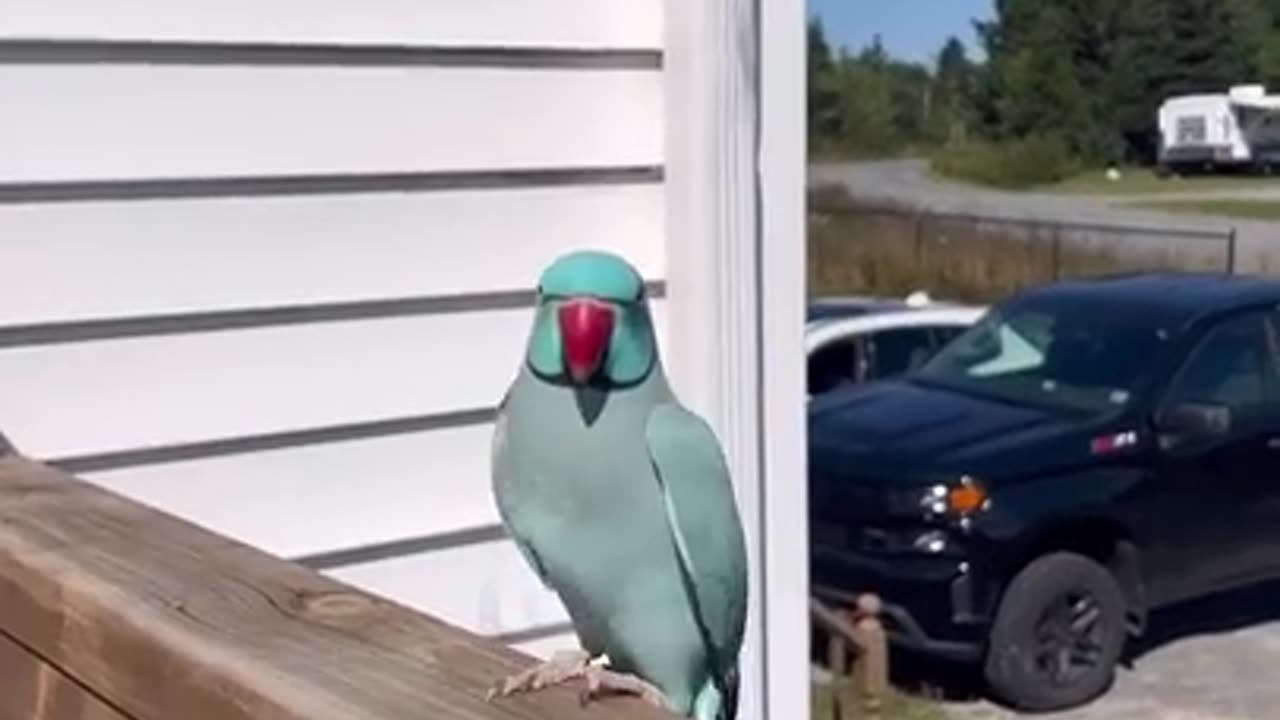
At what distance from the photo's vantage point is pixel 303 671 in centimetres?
95

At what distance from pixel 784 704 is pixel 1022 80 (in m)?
1.48

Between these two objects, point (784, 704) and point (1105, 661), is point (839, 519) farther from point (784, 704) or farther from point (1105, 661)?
point (784, 704)

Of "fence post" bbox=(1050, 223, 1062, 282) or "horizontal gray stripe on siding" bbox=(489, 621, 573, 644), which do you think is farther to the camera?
"fence post" bbox=(1050, 223, 1062, 282)

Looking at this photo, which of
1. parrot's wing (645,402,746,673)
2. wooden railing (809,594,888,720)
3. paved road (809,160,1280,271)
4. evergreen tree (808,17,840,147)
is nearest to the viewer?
parrot's wing (645,402,746,673)

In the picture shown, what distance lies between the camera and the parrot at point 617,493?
98 centimetres

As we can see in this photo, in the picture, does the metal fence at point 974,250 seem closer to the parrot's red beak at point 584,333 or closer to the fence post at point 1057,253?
the fence post at point 1057,253

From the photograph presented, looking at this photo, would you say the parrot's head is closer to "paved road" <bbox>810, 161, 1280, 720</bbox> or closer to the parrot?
the parrot

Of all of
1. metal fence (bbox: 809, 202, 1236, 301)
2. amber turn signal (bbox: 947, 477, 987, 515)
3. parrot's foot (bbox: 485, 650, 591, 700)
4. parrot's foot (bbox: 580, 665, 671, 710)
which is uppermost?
parrot's foot (bbox: 485, 650, 591, 700)

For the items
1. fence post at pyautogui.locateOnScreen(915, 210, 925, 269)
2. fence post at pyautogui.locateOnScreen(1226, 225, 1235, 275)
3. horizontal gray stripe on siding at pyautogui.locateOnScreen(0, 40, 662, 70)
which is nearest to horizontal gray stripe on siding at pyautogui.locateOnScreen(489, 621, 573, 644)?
horizontal gray stripe on siding at pyautogui.locateOnScreen(0, 40, 662, 70)

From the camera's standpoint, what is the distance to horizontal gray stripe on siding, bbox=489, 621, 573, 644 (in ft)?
6.55

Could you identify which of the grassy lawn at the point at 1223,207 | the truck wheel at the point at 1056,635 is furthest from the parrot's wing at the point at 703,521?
the truck wheel at the point at 1056,635

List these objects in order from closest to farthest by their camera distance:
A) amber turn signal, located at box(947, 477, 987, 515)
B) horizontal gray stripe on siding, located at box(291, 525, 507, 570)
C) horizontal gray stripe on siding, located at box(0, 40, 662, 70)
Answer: horizontal gray stripe on siding, located at box(0, 40, 662, 70), horizontal gray stripe on siding, located at box(291, 525, 507, 570), amber turn signal, located at box(947, 477, 987, 515)

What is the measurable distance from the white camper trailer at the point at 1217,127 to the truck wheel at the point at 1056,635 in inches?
34.5

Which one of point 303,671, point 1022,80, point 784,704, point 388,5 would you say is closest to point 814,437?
point 1022,80
